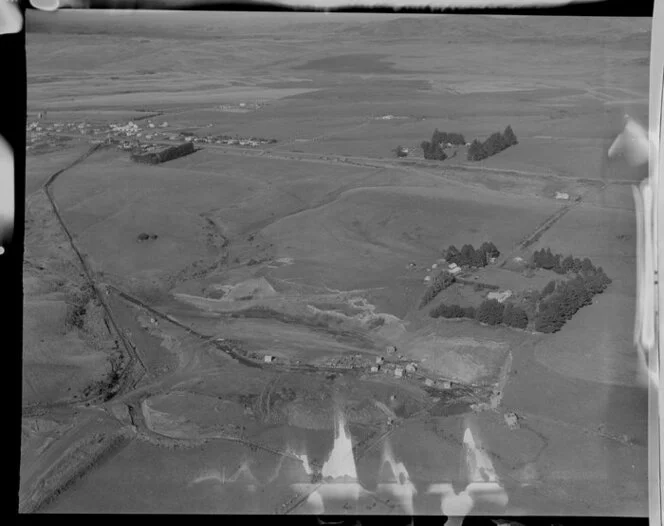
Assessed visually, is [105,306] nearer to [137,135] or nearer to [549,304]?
[137,135]

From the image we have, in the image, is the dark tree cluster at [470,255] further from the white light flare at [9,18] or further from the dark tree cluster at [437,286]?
the white light flare at [9,18]

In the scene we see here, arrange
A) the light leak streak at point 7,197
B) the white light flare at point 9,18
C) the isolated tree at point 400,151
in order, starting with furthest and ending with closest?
1. the isolated tree at point 400,151
2. the light leak streak at point 7,197
3. the white light flare at point 9,18

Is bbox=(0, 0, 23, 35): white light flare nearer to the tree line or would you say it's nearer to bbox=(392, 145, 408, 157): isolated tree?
bbox=(392, 145, 408, 157): isolated tree

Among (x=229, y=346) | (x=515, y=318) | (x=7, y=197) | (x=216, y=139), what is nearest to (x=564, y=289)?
(x=515, y=318)

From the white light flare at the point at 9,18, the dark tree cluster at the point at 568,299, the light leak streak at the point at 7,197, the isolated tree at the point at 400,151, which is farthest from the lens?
the isolated tree at the point at 400,151

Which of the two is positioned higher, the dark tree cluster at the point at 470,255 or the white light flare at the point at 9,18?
the white light flare at the point at 9,18

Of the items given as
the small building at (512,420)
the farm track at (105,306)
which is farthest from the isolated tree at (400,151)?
the farm track at (105,306)
